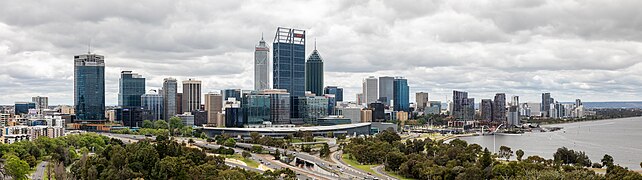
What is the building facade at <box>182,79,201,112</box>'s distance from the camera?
8838 cm

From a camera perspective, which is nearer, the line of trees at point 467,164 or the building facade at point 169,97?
the line of trees at point 467,164

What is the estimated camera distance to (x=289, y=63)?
260 ft

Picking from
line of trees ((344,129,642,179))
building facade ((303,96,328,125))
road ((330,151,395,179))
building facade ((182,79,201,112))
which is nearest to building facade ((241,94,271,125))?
building facade ((303,96,328,125))

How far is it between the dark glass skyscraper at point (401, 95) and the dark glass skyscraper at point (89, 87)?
54.4 metres

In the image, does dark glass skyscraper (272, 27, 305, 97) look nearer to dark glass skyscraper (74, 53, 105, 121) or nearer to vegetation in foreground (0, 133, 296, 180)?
dark glass skyscraper (74, 53, 105, 121)

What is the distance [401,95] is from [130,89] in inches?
2041

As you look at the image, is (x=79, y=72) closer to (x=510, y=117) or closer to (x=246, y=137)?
(x=246, y=137)

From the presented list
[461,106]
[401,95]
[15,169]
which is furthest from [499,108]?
[15,169]

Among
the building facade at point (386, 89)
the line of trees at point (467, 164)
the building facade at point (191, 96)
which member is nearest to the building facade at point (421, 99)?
the building facade at point (386, 89)

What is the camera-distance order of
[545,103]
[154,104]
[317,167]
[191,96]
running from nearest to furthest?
Result: [317,167]
[154,104]
[191,96]
[545,103]

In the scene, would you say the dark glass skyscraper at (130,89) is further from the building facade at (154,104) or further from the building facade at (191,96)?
the building facade at (191,96)

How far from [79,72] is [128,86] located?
707 centimetres

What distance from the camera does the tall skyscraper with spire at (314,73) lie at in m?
95.1

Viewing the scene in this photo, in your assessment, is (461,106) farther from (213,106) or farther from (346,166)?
(346,166)
